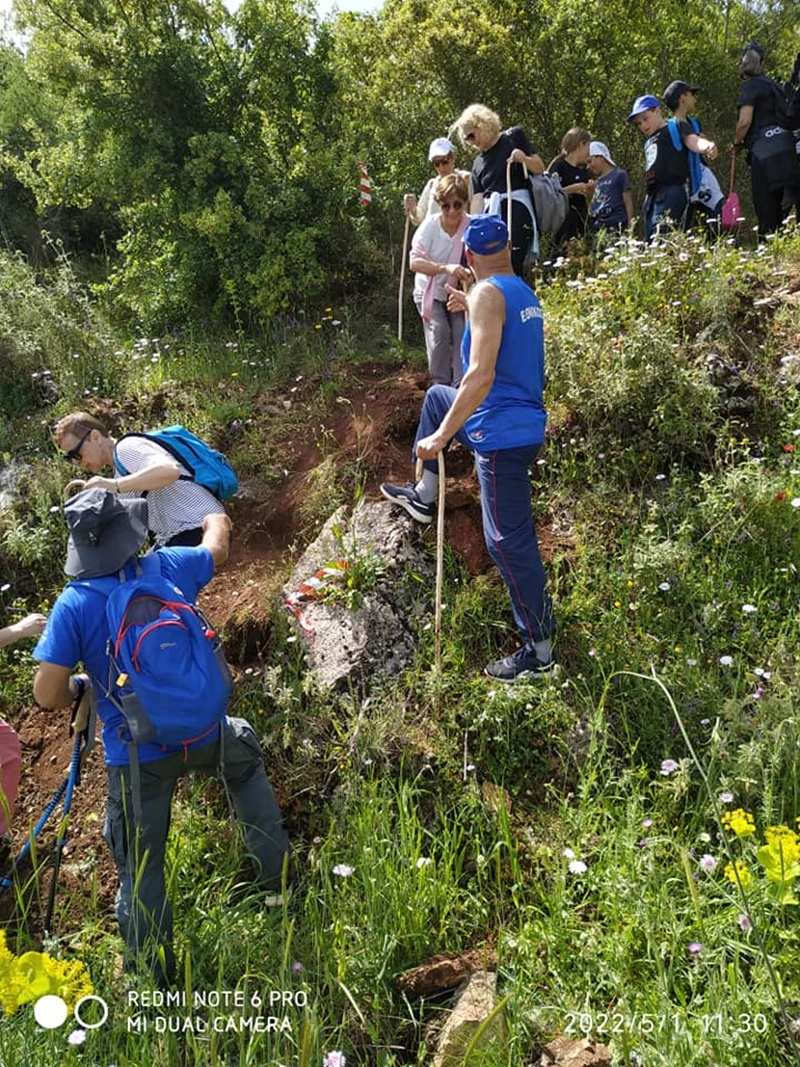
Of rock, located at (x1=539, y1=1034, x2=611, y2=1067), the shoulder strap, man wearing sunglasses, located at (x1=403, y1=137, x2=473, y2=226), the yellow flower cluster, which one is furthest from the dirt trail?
the shoulder strap

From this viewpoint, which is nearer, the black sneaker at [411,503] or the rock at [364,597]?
the rock at [364,597]

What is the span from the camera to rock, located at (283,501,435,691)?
399 centimetres

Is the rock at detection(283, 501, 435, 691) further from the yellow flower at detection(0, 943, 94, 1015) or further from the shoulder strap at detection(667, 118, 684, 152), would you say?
the shoulder strap at detection(667, 118, 684, 152)

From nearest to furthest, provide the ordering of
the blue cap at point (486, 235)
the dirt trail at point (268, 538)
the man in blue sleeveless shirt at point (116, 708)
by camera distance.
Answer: the man in blue sleeveless shirt at point (116, 708) < the blue cap at point (486, 235) < the dirt trail at point (268, 538)

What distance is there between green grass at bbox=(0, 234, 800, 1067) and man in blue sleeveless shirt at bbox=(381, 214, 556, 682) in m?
0.32

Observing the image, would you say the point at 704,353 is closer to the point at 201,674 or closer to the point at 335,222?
the point at 201,674

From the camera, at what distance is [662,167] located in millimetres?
6152

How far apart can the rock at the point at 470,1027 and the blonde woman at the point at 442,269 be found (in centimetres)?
363

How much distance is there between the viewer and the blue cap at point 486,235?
347 centimetres

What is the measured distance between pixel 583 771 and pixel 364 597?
138 cm

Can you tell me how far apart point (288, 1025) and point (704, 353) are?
4.17 metres

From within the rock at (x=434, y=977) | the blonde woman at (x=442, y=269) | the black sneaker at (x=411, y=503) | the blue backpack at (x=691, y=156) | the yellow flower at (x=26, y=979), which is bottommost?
the rock at (x=434, y=977)

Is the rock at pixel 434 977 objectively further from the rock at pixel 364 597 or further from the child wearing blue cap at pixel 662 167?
the child wearing blue cap at pixel 662 167
